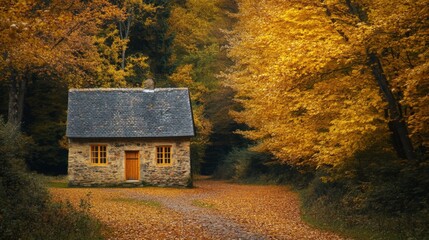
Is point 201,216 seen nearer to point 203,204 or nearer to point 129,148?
point 203,204

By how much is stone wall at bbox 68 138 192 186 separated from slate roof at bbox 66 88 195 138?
23.1 inches

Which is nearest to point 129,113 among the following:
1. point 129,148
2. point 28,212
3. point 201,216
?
point 129,148

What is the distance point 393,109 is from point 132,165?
753 inches

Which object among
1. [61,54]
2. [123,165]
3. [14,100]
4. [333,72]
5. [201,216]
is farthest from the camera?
[123,165]

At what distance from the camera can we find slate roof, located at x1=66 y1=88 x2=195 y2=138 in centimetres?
2945

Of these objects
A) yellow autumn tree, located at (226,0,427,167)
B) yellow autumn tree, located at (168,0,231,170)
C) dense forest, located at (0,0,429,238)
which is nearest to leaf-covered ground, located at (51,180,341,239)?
dense forest, located at (0,0,429,238)

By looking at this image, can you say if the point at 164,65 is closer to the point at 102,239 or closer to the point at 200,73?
the point at 200,73

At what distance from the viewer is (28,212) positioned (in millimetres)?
10875

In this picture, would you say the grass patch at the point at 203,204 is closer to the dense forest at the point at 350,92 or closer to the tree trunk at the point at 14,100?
the dense forest at the point at 350,92

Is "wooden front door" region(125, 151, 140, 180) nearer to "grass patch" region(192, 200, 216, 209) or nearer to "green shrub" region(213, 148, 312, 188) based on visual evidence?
"green shrub" region(213, 148, 312, 188)

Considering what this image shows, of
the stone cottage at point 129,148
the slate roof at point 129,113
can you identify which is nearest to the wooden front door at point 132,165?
the stone cottage at point 129,148

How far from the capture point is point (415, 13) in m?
12.2

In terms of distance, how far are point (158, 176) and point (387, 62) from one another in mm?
17955

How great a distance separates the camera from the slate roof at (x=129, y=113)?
29453 millimetres
